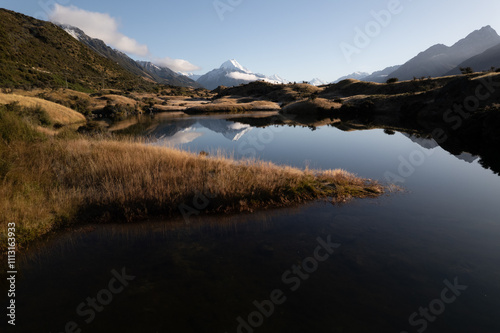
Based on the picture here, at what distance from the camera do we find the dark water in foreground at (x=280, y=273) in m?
4.72

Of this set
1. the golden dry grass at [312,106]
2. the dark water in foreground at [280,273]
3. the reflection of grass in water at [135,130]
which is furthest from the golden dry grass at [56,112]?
the golden dry grass at [312,106]

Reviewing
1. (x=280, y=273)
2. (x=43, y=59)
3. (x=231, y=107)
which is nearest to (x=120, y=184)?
(x=280, y=273)

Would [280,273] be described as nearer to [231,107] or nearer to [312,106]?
[312,106]

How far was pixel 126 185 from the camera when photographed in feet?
30.9

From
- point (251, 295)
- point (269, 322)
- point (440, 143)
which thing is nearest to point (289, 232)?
point (251, 295)

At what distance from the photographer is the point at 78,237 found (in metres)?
7.46

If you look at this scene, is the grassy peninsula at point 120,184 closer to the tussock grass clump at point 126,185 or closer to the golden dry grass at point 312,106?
the tussock grass clump at point 126,185

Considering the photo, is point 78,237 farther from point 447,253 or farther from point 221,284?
point 447,253

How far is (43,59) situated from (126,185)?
119 metres

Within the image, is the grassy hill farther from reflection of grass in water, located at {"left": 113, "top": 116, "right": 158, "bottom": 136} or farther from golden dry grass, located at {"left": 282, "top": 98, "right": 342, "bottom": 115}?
golden dry grass, located at {"left": 282, "top": 98, "right": 342, "bottom": 115}

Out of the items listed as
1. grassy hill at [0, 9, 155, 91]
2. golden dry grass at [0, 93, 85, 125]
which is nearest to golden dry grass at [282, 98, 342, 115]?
golden dry grass at [0, 93, 85, 125]

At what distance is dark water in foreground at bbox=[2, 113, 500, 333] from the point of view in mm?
4719

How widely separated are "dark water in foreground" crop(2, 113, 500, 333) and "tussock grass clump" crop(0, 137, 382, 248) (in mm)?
845

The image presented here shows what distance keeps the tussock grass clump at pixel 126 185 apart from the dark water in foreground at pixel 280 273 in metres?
0.84
